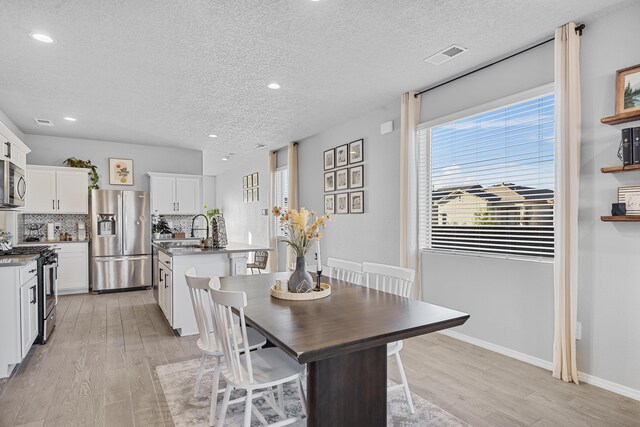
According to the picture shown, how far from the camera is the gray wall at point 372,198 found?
4625 millimetres

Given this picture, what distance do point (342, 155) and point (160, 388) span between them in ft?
12.9

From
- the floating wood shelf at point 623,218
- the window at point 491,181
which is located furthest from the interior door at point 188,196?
the floating wood shelf at point 623,218

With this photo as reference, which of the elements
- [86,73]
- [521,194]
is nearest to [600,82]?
[521,194]

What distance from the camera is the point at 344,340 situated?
1.51m

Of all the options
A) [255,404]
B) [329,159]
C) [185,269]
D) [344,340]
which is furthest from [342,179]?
[344,340]

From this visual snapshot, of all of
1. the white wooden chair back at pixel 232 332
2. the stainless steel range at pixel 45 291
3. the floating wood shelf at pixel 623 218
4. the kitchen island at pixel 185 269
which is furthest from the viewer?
the kitchen island at pixel 185 269

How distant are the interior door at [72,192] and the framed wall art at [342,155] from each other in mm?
4333

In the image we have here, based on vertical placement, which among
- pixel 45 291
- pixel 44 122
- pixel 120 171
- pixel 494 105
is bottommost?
pixel 45 291

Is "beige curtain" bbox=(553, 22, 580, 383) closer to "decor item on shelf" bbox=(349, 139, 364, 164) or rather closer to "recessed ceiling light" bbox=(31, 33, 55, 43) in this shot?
"decor item on shelf" bbox=(349, 139, 364, 164)

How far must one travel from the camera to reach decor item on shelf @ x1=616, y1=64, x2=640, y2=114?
249cm

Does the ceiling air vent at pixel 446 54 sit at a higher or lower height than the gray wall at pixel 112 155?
higher

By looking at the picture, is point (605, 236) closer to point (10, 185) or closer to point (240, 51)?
point (240, 51)

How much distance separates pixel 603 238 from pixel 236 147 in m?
6.14

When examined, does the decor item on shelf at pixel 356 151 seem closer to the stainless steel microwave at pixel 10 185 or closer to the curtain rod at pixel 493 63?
the curtain rod at pixel 493 63
